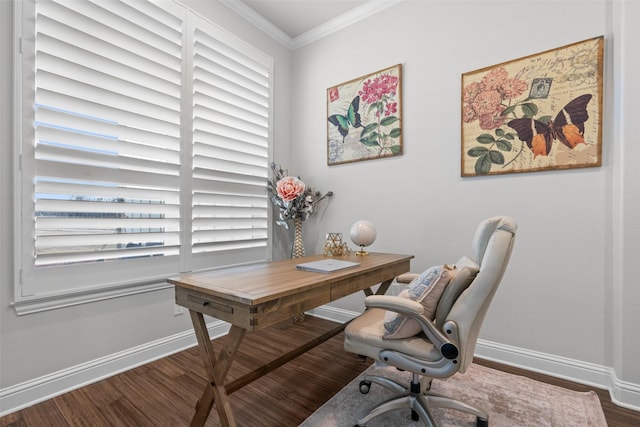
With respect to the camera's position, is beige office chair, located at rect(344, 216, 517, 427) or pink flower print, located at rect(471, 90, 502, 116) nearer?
beige office chair, located at rect(344, 216, 517, 427)

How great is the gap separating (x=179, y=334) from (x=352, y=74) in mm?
2957

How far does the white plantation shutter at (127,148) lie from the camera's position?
1796mm

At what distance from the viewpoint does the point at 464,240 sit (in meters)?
2.43

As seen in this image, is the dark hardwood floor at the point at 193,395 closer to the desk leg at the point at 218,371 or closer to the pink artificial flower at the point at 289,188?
the desk leg at the point at 218,371

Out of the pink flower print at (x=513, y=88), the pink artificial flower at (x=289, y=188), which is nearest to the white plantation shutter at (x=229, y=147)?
the pink artificial flower at (x=289, y=188)

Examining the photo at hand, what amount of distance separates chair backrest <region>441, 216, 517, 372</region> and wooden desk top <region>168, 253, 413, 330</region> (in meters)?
0.58

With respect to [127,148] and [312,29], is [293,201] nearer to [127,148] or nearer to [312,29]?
[127,148]

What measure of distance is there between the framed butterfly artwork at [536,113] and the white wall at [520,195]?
0.07 metres

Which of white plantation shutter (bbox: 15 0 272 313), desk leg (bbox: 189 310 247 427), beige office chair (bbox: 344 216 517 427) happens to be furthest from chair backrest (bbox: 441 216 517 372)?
white plantation shutter (bbox: 15 0 272 313)

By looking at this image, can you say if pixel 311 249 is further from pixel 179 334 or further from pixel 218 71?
pixel 218 71

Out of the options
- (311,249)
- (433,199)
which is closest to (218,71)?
(311,249)

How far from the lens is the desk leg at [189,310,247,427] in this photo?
1.33 meters

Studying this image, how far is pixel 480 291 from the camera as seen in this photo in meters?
1.23

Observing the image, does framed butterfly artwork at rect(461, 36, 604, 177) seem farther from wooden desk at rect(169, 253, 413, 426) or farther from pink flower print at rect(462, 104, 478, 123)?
wooden desk at rect(169, 253, 413, 426)
